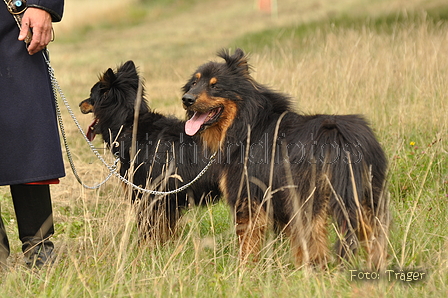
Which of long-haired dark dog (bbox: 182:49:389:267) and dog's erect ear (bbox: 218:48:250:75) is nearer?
long-haired dark dog (bbox: 182:49:389:267)

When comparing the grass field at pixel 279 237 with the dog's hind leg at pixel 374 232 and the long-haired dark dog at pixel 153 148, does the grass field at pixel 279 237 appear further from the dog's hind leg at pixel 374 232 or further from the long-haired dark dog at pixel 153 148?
the long-haired dark dog at pixel 153 148

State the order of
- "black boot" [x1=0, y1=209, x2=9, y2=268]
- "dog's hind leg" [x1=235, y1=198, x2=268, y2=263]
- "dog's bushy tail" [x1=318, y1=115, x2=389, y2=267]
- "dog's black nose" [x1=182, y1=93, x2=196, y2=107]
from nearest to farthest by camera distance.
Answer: "dog's bushy tail" [x1=318, y1=115, x2=389, y2=267] → "black boot" [x1=0, y1=209, x2=9, y2=268] → "dog's hind leg" [x1=235, y1=198, x2=268, y2=263] → "dog's black nose" [x1=182, y1=93, x2=196, y2=107]

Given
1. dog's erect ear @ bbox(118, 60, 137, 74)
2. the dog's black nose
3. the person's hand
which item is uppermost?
the person's hand

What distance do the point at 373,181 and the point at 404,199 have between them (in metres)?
1.60

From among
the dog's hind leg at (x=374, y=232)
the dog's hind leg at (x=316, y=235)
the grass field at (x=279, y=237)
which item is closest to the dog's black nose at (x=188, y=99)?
the grass field at (x=279, y=237)

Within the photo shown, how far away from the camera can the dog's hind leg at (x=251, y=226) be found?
11.9 ft

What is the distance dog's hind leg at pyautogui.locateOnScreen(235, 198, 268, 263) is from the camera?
3617 mm

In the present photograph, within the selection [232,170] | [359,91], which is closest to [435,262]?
[232,170]

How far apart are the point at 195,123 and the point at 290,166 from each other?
2.81ft

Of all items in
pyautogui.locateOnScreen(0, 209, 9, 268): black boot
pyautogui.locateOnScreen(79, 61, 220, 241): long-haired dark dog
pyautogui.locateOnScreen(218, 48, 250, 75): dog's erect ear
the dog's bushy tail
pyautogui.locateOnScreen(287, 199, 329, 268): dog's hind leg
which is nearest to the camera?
the dog's bushy tail

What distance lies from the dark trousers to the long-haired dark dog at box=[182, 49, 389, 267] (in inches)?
45.7

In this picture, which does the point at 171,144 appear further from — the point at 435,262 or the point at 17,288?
the point at 435,262

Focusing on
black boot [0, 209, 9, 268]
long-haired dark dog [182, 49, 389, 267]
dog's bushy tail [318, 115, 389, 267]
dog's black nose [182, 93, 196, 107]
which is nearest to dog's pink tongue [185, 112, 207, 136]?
long-haired dark dog [182, 49, 389, 267]

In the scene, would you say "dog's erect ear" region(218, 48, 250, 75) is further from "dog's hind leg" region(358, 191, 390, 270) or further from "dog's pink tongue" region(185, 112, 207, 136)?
"dog's hind leg" region(358, 191, 390, 270)
